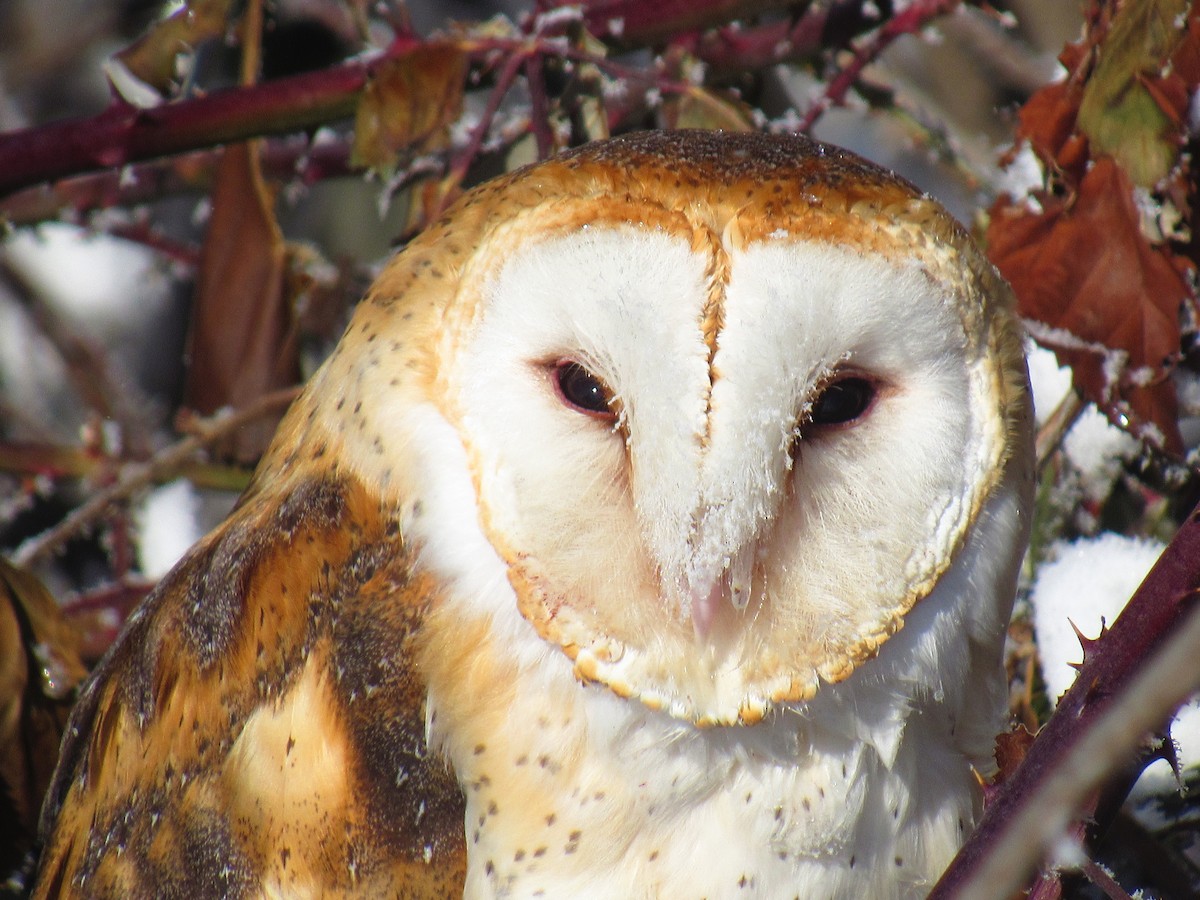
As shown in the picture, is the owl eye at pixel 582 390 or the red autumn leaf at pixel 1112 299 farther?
the red autumn leaf at pixel 1112 299

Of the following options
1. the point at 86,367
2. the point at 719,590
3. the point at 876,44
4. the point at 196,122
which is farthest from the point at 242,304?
the point at 719,590

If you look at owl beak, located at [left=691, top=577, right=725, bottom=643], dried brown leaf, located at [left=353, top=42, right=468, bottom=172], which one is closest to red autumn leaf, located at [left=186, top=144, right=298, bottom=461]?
dried brown leaf, located at [left=353, top=42, right=468, bottom=172]

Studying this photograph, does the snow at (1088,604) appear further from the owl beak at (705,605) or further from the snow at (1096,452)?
the owl beak at (705,605)

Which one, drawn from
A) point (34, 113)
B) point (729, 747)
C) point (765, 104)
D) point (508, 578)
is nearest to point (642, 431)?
point (508, 578)

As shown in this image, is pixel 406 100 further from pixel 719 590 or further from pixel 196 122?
pixel 719 590

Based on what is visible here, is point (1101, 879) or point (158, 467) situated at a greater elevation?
point (1101, 879)

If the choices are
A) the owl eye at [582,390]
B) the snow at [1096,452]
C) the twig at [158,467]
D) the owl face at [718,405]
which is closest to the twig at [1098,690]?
the owl face at [718,405]
